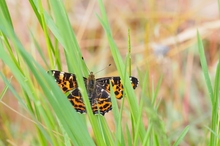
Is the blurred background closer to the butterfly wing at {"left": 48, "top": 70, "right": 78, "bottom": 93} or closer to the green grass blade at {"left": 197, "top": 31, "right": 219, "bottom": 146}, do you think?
the butterfly wing at {"left": 48, "top": 70, "right": 78, "bottom": 93}

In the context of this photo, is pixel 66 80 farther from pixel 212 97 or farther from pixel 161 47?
pixel 161 47

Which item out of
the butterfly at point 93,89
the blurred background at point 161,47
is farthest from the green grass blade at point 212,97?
the blurred background at point 161,47

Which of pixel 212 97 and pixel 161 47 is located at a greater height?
pixel 161 47

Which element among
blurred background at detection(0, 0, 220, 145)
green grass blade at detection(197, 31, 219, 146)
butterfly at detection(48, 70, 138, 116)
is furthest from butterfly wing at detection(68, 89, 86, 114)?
blurred background at detection(0, 0, 220, 145)

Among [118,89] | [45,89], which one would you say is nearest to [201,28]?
[118,89]

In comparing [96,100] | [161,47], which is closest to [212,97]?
[96,100]

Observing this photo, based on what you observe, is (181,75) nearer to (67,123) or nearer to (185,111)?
(185,111)

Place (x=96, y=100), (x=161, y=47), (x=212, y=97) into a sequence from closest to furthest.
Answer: (x=212, y=97) < (x=96, y=100) < (x=161, y=47)

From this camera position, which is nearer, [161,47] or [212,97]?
[212,97]

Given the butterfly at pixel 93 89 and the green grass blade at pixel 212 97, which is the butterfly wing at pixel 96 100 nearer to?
the butterfly at pixel 93 89
